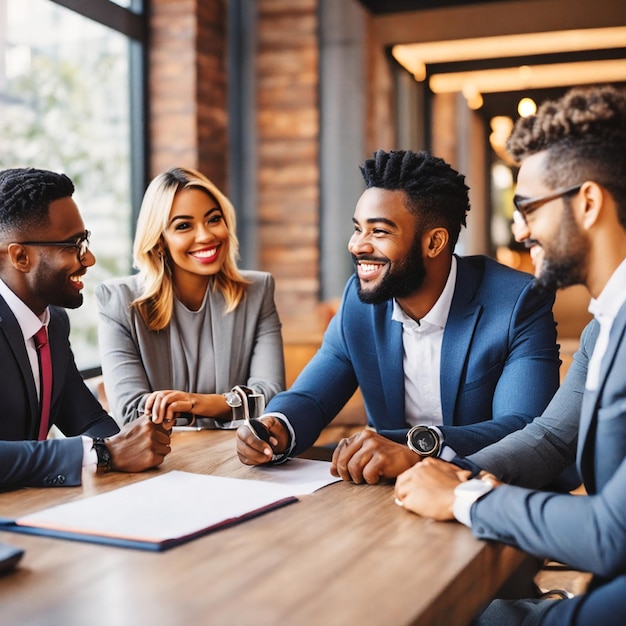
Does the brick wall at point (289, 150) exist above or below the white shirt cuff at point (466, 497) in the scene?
above

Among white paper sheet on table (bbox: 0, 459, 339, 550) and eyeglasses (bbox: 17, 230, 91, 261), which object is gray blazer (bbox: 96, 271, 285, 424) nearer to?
eyeglasses (bbox: 17, 230, 91, 261)

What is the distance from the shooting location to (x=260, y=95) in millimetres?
6574

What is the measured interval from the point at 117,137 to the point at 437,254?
12.1 feet

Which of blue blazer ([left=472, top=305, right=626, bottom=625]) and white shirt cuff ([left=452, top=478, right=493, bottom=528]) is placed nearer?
blue blazer ([left=472, top=305, right=626, bottom=625])

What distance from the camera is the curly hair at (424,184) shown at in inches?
97.7

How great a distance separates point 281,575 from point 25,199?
1486 mm

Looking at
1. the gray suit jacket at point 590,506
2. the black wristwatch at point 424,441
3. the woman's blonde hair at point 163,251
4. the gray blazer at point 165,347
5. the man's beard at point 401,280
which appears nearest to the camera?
the gray suit jacket at point 590,506

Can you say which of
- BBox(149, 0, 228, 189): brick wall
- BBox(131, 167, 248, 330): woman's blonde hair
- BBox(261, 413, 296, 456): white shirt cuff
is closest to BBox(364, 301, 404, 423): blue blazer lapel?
BBox(261, 413, 296, 456): white shirt cuff

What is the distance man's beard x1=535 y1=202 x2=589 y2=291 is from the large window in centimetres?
353

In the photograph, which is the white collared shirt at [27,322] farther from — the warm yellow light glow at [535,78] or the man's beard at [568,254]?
the warm yellow light glow at [535,78]

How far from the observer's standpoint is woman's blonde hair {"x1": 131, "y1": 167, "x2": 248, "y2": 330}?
3.11 m

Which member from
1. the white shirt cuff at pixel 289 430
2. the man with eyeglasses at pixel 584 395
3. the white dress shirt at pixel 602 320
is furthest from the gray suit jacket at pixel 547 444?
the white shirt cuff at pixel 289 430

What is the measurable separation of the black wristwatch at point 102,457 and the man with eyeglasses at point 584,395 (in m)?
0.70

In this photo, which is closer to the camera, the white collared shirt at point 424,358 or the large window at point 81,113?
the white collared shirt at point 424,358
